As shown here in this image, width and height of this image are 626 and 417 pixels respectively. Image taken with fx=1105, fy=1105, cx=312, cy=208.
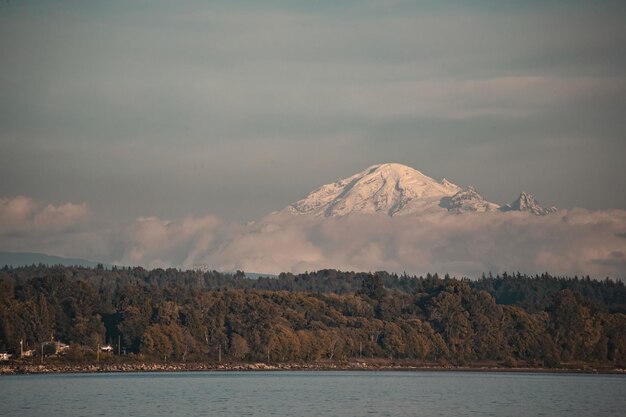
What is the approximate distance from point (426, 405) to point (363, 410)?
11.5 meters

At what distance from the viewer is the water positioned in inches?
4262

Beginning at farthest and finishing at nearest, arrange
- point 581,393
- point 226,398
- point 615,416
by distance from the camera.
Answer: point 581,393
point 226,398
point 615,416

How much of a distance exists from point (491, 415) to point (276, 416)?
20802 millimetres

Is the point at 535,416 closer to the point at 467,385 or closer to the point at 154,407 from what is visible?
the point at 154,407

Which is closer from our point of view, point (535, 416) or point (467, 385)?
point (535, 416)

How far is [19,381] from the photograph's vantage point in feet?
542

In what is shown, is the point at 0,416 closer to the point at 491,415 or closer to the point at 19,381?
the point at 491,415

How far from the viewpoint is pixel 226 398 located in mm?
128250

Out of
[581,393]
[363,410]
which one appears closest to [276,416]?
[363,410]

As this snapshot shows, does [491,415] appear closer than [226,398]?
Yes

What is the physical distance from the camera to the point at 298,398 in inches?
5079

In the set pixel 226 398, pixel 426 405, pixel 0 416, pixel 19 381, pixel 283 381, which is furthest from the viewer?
pixel 283 381

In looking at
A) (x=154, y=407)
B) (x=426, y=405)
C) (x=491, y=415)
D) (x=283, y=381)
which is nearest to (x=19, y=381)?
(x=283, y=381)

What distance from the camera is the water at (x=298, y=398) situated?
355ft
